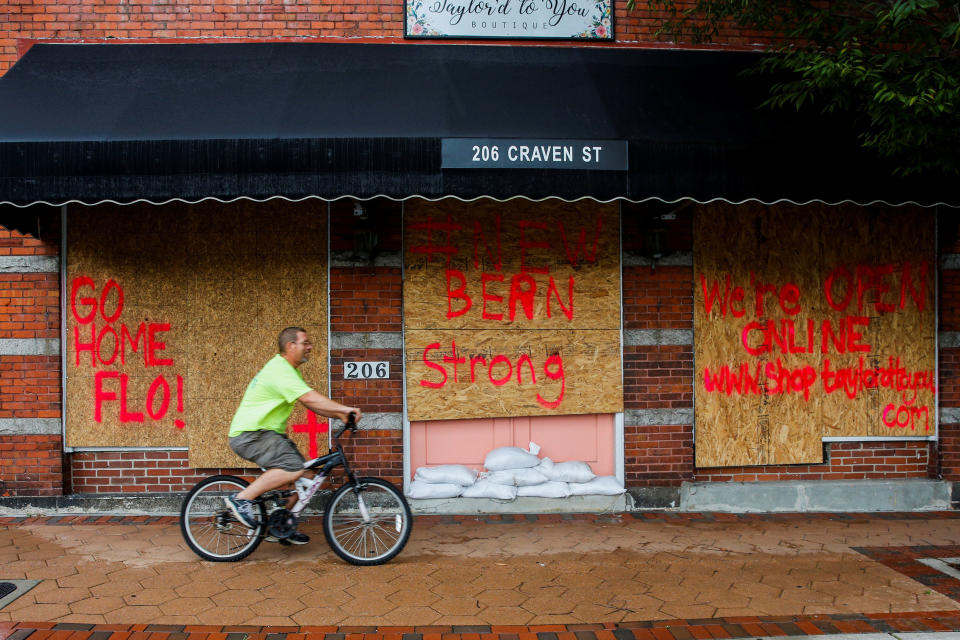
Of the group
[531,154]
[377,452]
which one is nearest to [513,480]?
[377,452]

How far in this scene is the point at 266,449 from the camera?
17.3ft

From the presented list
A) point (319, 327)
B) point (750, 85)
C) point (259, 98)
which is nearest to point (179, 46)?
point (259, 98)

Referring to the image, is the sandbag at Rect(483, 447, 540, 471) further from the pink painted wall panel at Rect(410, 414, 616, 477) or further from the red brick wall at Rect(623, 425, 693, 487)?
the red brick wall at Rect(623, 425, 693, 487)

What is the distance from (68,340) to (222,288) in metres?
1.57

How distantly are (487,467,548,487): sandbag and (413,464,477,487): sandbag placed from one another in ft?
0.71

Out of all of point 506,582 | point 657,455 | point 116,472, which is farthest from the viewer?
point 657,455

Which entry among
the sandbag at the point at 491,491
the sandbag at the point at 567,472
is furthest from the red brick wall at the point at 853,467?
the sandbag at the point at 491,491

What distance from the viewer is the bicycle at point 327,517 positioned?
5.27m

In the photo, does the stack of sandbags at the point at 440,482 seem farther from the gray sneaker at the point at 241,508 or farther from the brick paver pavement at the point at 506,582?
the gray sneaker at the point at 241,508

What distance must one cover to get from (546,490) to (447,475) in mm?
979

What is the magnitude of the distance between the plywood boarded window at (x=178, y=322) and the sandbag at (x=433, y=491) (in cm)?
141

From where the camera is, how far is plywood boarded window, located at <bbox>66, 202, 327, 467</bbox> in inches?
261

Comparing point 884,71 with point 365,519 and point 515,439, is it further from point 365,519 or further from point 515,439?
point 365,519

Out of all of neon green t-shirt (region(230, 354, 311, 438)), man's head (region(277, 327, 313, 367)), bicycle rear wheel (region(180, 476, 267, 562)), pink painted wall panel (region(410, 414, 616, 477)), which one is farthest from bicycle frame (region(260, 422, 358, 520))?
pink painted wall panel (region(410, 414, 616, 477))
